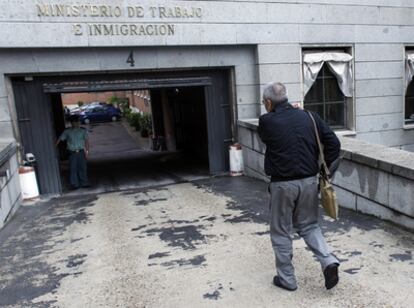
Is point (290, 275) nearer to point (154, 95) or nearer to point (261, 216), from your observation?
point (261, 216)

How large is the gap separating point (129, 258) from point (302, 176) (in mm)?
2276

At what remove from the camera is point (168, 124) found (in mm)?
18047

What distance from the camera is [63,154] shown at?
17.0m

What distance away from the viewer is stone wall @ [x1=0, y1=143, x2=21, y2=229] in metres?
6.28

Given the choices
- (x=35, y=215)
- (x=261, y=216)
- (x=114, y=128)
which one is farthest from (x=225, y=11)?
(x=114, y=128)

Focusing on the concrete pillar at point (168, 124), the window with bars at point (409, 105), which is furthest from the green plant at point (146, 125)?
the window with bars at point (409, 105)

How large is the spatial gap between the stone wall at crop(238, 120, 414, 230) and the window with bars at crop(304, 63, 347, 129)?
406 centimetres

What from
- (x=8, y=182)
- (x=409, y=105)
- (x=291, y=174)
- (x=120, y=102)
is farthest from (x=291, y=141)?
(x=120, y=102)

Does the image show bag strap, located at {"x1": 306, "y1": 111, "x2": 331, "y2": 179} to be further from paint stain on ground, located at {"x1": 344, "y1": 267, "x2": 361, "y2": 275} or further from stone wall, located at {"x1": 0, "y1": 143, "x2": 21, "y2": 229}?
stone wall, located at {"x1": 0, "y1": 143, "x2": 21, "y2": 229}

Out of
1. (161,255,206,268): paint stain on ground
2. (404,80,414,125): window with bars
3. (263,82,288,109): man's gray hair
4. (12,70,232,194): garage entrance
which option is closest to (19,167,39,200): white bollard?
(12,70,232,194): garage entrance

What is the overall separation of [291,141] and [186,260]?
1.89 m

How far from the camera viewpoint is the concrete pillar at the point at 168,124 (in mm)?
17469

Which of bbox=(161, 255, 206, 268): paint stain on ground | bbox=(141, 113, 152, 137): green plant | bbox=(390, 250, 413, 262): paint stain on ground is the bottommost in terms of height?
bbox=(141, 113, 152, 137): green plant

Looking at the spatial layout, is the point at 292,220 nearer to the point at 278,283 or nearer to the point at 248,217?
the point at 278,283
